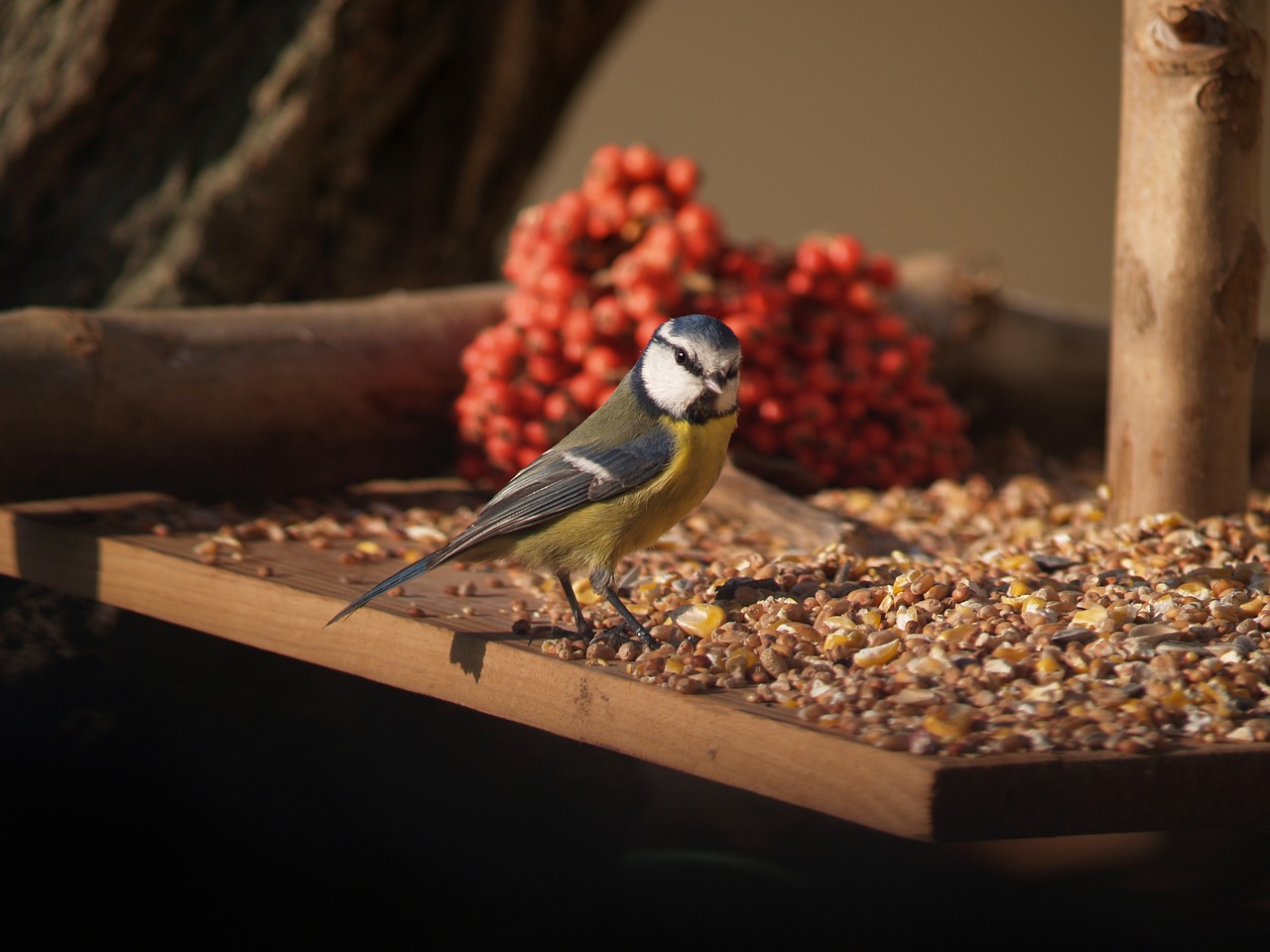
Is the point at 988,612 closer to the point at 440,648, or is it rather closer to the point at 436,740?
the point at 440,648

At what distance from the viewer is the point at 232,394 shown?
202 centimetres

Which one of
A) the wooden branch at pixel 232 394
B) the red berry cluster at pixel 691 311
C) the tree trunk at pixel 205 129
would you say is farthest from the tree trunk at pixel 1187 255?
the tree trunk at pixel 205 129

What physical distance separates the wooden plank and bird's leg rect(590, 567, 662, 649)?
0.35 ft

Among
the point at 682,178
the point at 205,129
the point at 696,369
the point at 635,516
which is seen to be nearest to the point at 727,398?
the point at 696,369

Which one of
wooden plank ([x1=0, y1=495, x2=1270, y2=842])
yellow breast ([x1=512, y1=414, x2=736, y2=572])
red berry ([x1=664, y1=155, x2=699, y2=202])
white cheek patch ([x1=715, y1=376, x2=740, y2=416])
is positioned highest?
red berry ([x1=664, y1=155, x2=699, y2=202])

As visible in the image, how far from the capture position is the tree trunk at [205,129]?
252 centimetres

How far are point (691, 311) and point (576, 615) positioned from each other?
797 millimetres

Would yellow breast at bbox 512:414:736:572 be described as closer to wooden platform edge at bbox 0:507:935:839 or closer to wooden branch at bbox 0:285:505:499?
wooden platform edge at bbox 0:507:935:839

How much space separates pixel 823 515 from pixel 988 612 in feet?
1.65

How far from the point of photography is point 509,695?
138 cm

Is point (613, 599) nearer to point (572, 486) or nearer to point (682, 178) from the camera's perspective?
point (572, 486)

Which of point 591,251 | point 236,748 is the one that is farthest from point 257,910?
point 591,251

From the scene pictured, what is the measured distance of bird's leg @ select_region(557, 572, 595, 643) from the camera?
144 centimetres

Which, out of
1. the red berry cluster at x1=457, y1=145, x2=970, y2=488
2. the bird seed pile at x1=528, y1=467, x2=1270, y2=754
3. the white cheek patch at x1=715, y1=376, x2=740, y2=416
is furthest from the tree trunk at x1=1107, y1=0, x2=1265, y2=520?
the white cheek patch at x1=715, y1=376, x2=740, y2=416
